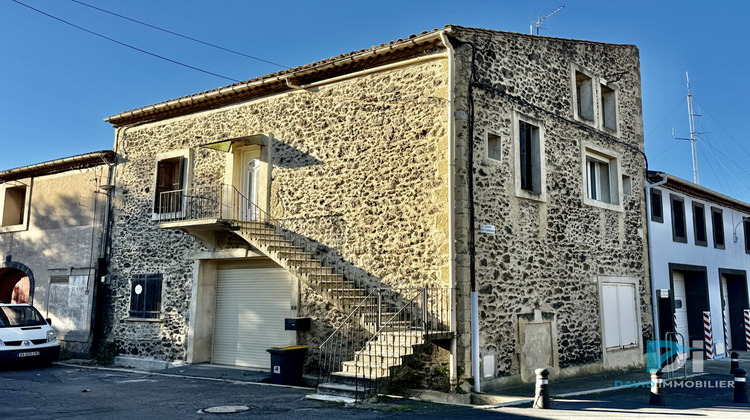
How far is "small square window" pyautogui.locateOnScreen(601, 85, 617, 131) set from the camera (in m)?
14.9

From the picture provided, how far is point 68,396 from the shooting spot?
9641 mm

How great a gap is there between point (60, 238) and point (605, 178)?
46.3 feet

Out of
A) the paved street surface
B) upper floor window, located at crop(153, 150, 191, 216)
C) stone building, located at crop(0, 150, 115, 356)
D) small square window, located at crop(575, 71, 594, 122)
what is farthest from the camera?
stone building, located at crop(0, 150, 115, 356)

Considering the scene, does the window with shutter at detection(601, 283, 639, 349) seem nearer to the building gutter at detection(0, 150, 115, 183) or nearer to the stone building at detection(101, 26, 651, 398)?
the stone building at detection(101, 26, 651, 398)

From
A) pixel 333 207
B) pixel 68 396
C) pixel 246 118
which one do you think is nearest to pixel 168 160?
pixel 246 118

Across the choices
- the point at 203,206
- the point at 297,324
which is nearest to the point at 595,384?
the point at 297,324

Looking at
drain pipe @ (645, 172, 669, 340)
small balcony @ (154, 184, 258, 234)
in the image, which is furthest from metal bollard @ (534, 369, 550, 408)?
drain pipe @ (645, 172, 669, 340)

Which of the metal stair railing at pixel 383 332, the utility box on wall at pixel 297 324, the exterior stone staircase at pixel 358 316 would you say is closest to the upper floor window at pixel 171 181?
the exterior stone staircase at pixel 358 316

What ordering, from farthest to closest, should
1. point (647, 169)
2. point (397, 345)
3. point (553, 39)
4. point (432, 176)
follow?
1. point (647, 169)
2. point (553, 39)
3. point (432, 176)
4. point (397, 345)

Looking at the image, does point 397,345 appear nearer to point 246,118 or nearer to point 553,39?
point 246,118

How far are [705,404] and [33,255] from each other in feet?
54.0

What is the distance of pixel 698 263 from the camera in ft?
57.9

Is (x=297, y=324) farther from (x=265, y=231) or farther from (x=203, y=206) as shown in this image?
(x=203, y=206)

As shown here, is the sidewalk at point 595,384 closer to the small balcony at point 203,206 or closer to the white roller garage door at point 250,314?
the white roller garage door at point 250,314
